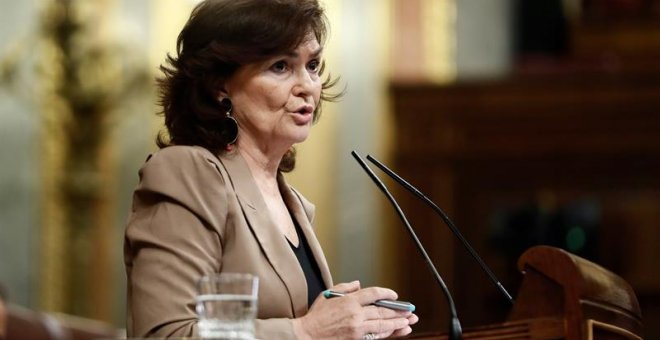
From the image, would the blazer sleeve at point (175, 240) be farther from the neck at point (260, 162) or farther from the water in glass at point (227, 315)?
the water in glass at point (227, 315)

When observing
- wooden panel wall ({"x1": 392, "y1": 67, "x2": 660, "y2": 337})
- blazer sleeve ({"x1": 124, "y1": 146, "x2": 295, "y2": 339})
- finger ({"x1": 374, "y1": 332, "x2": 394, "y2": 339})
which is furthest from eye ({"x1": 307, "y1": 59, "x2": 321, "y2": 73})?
wooden panel wall ({"x1": 392, "y1": 67, "x2": 660, "y2": 337})

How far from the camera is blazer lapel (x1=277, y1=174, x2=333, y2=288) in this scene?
240cm

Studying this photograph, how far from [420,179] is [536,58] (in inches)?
36.0

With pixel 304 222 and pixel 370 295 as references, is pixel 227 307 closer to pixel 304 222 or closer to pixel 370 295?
pixel 370 295

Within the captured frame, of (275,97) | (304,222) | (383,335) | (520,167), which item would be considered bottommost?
(520,167)

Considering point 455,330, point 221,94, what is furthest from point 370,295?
point 221,94

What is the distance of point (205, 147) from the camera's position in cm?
234

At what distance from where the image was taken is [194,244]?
2.12 m

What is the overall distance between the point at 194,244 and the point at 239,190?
0.19 m

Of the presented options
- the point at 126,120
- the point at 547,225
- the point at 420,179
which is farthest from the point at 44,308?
the point at 547,225

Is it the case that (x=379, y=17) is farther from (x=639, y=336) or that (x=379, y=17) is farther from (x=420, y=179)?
(x=639, y=336)

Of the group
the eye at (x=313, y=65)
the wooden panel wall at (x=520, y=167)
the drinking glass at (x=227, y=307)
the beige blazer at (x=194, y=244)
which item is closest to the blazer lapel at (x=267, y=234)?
the beige blazer at (x=194, y=244)

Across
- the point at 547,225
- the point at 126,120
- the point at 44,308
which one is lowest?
the point at 44,308

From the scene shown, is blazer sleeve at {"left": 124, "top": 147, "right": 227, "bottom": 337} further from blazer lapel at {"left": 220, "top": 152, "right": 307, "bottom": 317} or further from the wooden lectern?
the wooden lectern
